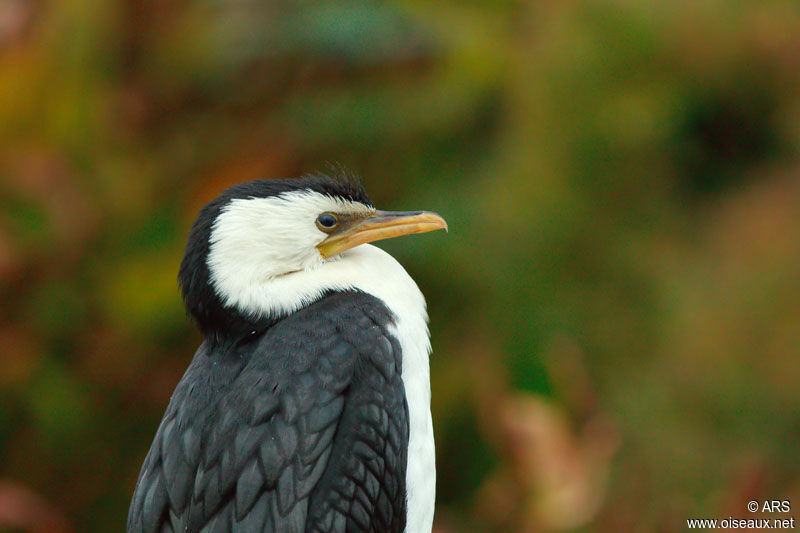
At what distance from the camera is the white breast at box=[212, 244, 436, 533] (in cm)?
253

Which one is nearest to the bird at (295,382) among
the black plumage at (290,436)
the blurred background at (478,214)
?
the black plumage at (290,436)

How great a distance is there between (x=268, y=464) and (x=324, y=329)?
0.40 metres

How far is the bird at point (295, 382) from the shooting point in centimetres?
233

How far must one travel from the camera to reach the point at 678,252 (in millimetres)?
5352

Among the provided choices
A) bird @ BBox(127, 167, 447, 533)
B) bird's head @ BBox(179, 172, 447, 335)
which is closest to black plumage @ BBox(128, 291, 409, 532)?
bird @ BBox(127, 167, 447, 533)

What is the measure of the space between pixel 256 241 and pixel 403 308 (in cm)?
48

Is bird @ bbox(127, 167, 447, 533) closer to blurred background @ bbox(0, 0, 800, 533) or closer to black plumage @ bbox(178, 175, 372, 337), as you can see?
black plumage @ bbox(178, 175, 372, 337)

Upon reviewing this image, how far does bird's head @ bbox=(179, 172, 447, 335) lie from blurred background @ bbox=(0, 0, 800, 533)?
7.48ft

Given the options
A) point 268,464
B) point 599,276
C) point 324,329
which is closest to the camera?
point 268,464

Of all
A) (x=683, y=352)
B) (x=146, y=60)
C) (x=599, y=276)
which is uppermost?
(x=146, y=60)

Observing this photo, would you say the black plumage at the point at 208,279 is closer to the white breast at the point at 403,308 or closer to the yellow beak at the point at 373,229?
the white breast at the point at 403,308

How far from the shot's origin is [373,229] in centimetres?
273

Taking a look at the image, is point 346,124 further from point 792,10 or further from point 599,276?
point 792,10

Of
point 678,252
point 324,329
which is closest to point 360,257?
point 324,329
